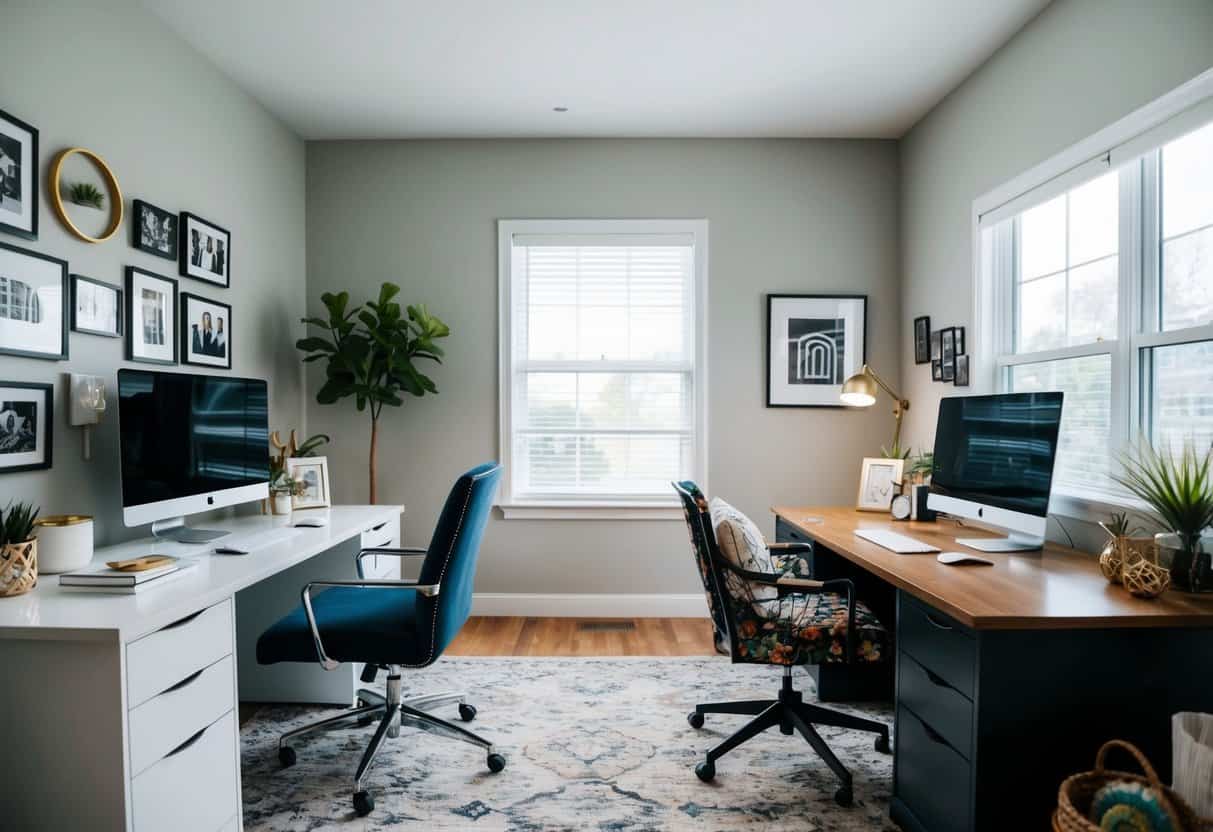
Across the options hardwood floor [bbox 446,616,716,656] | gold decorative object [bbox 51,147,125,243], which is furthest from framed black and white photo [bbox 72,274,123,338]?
hardwood floor [bbox 446,616,716,656]

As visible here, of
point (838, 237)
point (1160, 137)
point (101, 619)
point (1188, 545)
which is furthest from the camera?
point (838, 237)

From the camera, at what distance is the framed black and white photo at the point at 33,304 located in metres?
1.99

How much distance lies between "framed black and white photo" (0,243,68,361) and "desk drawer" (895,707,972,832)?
2.71 meters

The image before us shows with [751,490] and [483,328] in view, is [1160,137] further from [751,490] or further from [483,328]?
[483,328]

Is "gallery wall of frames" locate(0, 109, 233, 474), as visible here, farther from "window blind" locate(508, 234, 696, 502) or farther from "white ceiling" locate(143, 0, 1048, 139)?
"window blind" locate(508, 234, 696, 502)

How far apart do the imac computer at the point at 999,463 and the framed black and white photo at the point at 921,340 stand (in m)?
Result: 0.88

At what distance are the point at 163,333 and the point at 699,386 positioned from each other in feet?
8.31

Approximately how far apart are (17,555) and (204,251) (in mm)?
1612

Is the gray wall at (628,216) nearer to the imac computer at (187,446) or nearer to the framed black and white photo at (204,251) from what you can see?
the framed black and white photo at (204,251)

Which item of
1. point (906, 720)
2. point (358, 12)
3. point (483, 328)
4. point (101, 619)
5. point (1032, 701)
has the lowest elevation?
point (906, 720)

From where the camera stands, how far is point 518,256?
3.95m

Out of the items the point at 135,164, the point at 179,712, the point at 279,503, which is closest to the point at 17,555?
the point at 179,712

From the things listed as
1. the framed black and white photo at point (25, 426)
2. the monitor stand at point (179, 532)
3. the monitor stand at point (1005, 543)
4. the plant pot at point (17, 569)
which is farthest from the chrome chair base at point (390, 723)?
the monitor stand at point (1005, 543)

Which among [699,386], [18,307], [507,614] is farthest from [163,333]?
[699,386]
